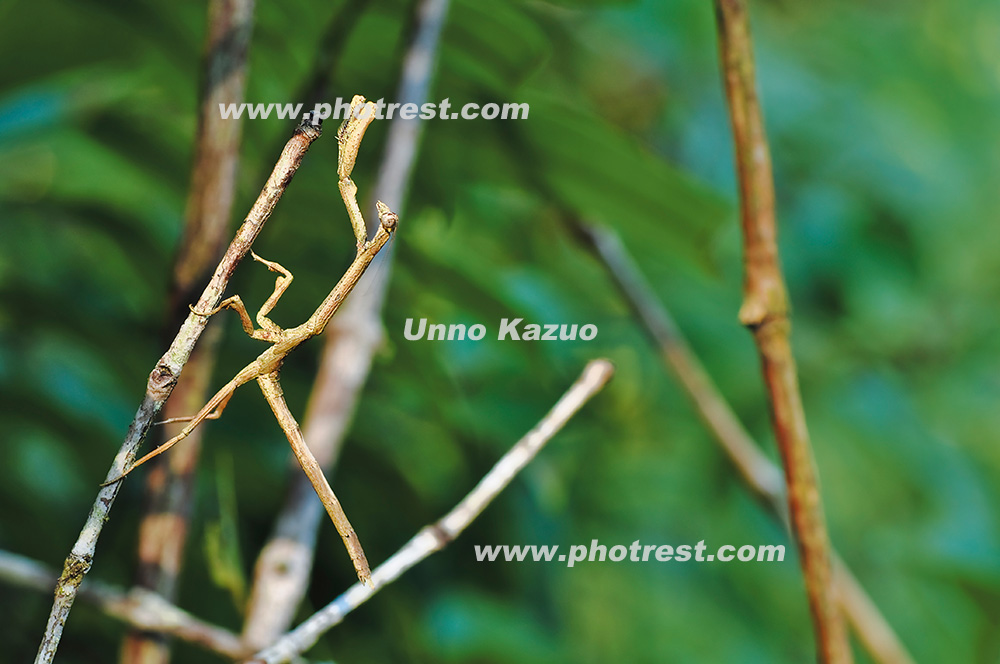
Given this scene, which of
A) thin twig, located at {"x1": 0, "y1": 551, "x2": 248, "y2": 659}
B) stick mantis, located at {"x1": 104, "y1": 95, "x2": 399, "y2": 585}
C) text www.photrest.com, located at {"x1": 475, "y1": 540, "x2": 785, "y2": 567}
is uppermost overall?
text www.photrest.com, located at {"x1": 475, "y1": 540, "x2": 785, "y2": 567}

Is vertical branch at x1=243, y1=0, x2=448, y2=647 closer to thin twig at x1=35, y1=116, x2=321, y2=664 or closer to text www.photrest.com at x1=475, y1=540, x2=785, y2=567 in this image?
thin twig at x1=35, y1=116, x2=321, y2=664

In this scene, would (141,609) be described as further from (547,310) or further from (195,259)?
(547,310)

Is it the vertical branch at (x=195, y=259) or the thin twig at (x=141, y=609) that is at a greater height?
the vertical branch at (x=195, y=259)

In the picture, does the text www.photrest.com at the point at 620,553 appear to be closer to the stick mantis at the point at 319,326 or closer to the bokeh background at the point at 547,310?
the bokeh background at the point at 547,310

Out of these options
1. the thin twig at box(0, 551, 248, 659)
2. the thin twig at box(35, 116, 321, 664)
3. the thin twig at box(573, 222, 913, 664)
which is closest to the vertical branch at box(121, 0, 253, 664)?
the thin twig at box(0, 551, 248, 659)

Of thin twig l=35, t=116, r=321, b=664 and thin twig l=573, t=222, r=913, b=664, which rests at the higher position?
thin twig l=573, t=222, r=913, b=664

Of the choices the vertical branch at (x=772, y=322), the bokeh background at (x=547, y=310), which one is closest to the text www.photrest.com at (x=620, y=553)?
the bokeh background at (x=547, y=310)

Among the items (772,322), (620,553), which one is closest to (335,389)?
(772,322)
